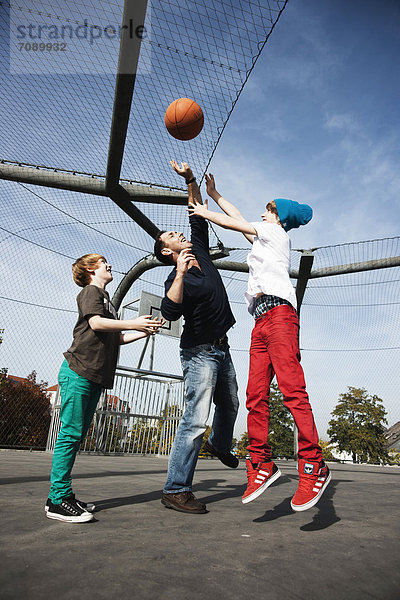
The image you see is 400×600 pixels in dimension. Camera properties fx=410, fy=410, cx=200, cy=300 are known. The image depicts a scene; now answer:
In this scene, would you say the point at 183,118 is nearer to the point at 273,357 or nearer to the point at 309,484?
the point at 273,357

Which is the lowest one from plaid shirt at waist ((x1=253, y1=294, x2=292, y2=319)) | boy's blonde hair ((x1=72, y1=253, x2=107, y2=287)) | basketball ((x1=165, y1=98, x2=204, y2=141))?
plaid shirt at waist ((x1=253, y1=294, x2=292, y2=319))

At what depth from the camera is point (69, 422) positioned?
223 cm

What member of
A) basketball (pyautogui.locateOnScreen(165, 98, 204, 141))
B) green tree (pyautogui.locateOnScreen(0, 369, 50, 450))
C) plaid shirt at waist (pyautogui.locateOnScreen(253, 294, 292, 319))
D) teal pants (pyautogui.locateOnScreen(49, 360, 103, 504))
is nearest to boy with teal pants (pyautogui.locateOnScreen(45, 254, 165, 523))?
teal pants (pyautogui.locateOnScreen(49, 360, 103, 504))

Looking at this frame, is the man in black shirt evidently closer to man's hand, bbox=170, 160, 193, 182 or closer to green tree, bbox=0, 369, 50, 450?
man's hand, bbox=170, 160, 193, 182

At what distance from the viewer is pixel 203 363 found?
2568 millimetres

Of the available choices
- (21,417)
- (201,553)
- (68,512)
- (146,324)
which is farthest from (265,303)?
(21,417)

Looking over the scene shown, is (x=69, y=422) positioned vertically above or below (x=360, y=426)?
below

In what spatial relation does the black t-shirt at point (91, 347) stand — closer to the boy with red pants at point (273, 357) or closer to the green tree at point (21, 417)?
the boy with red pants at point (273, 357)

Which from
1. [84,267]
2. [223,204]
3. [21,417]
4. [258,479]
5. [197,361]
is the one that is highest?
[223,204]

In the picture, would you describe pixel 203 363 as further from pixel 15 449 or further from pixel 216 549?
pixel 15 449

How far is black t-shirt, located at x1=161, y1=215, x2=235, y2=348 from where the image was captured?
2.62m

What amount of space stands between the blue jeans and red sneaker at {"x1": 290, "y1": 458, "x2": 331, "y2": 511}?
0.68 metres

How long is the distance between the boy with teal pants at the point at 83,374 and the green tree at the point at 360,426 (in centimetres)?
2852

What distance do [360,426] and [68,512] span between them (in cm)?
3022
